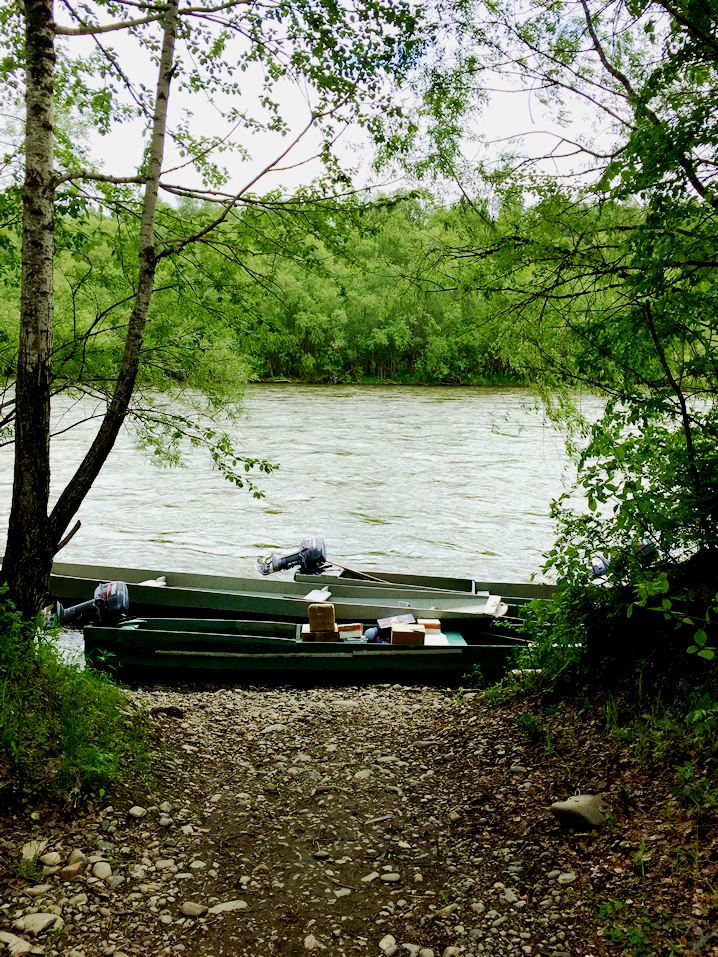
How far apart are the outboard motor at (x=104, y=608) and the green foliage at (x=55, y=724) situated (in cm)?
335

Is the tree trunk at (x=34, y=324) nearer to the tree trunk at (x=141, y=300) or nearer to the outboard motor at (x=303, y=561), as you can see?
the tree trunk at (x=141, y=300)

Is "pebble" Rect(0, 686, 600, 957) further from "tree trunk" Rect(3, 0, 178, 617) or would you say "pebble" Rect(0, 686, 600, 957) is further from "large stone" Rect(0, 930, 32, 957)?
"tree trunk" Rect(3, 0, 178, 617)

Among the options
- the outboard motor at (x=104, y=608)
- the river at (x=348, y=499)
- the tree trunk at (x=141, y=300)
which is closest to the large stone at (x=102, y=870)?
the tree trunk at (x=141, y=300)

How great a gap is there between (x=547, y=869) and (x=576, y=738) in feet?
3.39

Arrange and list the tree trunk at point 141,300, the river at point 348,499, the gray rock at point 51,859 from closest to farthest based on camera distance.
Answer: the gray rock at point 51,859
the tree trunk at point 141,300
the river at point 348,499

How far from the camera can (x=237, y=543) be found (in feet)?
48.8

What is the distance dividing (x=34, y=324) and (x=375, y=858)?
12.9ft

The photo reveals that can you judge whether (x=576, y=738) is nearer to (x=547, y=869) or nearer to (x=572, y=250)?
(x=547, y=869)

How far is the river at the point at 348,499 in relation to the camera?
14.0m

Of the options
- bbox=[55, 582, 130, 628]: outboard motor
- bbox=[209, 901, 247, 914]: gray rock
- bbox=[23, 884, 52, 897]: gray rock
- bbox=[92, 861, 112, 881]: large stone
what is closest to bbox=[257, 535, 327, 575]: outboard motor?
bbox=[55, 582, 130, 628]: outboard motor

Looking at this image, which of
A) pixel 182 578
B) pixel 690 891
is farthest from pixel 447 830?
pixel 182 578

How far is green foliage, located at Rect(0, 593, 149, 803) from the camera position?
385 cm

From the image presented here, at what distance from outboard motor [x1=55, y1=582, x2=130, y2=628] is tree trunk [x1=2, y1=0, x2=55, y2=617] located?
10.1ft

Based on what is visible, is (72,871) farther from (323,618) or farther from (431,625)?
(431,625)
